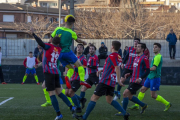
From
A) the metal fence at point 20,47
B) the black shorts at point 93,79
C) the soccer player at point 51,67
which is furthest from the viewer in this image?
the metal fence at point 20,47

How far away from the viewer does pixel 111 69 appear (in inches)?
280

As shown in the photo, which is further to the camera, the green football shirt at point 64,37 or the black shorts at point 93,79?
the black shorts at point 93,79

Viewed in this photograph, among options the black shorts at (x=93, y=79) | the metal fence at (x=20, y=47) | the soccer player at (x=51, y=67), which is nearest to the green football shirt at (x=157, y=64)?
the black shorts at (x=93, y=79)

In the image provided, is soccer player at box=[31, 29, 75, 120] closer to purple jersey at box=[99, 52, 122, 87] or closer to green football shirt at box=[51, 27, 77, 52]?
green football shirt at box=[51, 27, 77, 52]

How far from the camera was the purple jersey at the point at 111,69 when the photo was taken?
276 inches

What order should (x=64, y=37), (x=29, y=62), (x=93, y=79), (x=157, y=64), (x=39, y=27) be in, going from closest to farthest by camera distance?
(x=64, y=37), (x=157, y=64), (x=93, y=79), (x=29, y=62), (x=39, y=27)

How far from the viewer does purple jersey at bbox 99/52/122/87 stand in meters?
7.01

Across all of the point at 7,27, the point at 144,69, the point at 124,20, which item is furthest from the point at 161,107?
the point at 7,27

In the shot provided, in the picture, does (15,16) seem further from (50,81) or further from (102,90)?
(102,90)

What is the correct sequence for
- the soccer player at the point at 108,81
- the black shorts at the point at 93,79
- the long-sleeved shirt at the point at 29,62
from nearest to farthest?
the soccer player at the point at 108,81 → the black shorts at the point at 93,79 → the long-sleeved shirt at the point at 29,62

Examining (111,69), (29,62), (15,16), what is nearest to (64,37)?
(111,69)

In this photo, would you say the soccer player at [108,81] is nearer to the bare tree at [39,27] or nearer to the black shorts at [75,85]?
the black shorts at [75,85]

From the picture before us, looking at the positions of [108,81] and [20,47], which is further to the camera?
[20,47]

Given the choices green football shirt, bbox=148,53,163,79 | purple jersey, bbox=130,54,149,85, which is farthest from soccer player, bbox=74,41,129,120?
green football shirt, bbox=148,53,163,79
